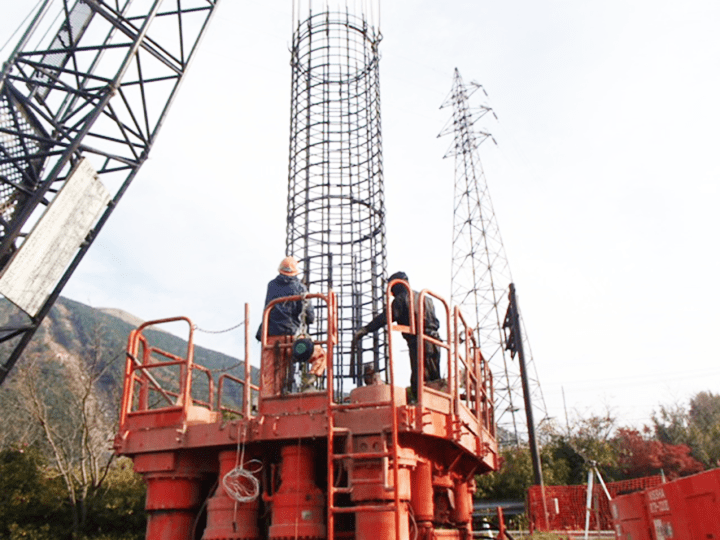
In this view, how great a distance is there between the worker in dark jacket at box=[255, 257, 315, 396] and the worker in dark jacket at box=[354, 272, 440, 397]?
0.86 m

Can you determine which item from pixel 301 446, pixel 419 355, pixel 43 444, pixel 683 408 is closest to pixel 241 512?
Result: pixel 301 446

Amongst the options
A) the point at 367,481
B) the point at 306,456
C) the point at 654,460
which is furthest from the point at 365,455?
the point at 654,460

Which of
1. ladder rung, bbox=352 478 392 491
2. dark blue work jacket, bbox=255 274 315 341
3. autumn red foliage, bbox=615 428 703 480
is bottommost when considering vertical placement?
ladder rung, bbox=352 478 392 491

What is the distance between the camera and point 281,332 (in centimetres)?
802

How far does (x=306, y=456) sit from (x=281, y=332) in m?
1.93

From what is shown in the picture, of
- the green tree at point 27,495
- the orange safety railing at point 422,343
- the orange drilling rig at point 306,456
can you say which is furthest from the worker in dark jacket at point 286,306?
the green tree at point 27,495

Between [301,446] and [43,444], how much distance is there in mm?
20430

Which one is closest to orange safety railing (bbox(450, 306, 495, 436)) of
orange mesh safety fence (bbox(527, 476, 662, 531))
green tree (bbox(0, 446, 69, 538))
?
orange mesh safety fence (bbox(527, 476, 662, 531))

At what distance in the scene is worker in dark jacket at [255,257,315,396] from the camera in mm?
7719

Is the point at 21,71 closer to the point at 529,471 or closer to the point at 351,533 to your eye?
the point at 351,533

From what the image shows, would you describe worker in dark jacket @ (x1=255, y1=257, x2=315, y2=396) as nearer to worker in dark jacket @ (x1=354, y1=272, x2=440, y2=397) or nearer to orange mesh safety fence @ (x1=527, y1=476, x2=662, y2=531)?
worker in dark jacket @ (x1=354, y1=272, x2=440, y2=397)

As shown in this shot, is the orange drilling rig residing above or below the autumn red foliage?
below

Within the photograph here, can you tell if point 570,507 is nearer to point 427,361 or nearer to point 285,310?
point 427,361

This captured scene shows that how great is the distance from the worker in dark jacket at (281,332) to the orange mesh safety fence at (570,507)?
10307mm
